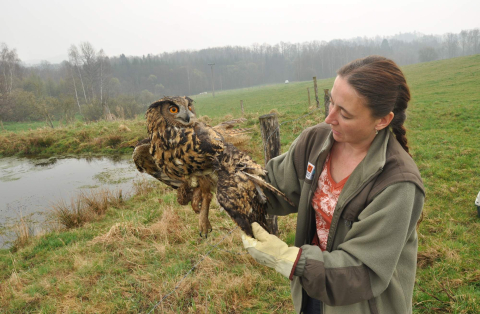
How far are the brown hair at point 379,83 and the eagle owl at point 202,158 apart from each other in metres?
0.78

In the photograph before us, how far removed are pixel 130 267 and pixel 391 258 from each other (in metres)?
4.39

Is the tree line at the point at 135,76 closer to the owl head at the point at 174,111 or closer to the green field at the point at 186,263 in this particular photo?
the green field at the point at 186,263

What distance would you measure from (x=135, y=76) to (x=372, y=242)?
43685mm

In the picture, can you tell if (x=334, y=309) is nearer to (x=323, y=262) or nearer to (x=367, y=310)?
(x=367, y=310)

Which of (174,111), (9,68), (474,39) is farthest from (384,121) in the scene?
(474,39)

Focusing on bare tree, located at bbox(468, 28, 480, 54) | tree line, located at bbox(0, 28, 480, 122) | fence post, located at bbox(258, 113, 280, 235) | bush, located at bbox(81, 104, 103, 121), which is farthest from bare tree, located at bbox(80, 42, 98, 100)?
bare tree, located at bbox(468, 28, 480, 54)

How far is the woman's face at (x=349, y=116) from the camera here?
4.50ft

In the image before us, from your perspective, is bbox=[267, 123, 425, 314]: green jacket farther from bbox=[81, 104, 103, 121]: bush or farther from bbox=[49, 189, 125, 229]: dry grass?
bbox=[81, 104, 103, 121]: bush

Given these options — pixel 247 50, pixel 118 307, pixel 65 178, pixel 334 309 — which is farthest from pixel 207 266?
pixel 247 50

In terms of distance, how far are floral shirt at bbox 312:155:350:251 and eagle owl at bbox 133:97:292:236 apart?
241mm

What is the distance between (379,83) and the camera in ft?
4.44

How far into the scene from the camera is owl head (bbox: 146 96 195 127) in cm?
167

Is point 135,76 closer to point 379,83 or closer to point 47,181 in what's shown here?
point 47,181

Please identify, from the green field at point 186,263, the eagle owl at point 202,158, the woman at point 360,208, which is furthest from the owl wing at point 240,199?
the green field at point 186,263
